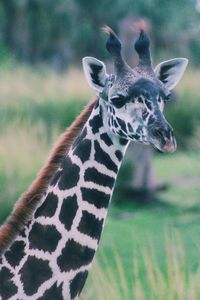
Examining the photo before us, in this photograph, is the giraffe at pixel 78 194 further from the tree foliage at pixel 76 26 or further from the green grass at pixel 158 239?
the tree foliage at pixel 76 26

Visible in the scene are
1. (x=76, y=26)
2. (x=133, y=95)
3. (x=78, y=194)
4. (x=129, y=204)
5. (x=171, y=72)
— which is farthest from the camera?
(x=76, y=26)

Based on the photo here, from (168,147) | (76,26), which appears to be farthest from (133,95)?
(76,26)

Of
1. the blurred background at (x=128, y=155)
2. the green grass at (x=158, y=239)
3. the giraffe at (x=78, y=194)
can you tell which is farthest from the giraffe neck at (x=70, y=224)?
the green grass at (x=158, y=239)

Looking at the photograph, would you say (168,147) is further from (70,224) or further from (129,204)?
(129,204)

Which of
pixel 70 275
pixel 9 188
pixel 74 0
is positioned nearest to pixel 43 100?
pixel 9 188

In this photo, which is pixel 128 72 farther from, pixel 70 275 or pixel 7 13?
pixel 7 13

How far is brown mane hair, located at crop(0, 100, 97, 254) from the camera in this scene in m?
3.70

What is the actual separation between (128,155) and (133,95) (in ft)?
21.1

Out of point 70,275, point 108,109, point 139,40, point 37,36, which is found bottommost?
point 37,36

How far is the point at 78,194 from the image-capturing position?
374cm

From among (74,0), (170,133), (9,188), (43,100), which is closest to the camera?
(170,133)

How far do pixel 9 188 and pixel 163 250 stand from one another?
158 centimetres

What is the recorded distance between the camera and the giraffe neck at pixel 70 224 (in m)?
3.64

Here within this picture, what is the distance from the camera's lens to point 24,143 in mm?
8062
